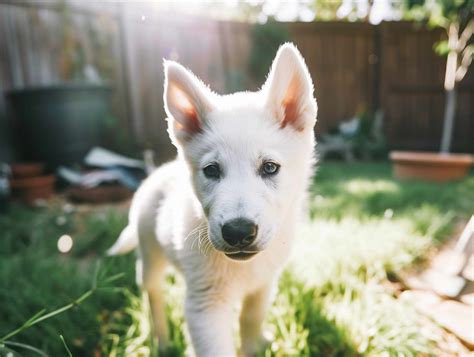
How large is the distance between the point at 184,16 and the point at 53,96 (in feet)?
9.78

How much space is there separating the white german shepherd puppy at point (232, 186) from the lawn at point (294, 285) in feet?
1.27

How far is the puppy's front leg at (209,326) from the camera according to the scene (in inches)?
66.6

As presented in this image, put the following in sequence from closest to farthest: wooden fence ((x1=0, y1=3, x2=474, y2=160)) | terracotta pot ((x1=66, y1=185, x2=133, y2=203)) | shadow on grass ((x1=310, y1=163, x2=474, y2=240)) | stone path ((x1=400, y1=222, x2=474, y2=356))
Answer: stone path ((x1=400, y1=222, x2=474, y2=356)) → shadow on grass ((x1=310, y1=163, x2=474, y2=240)) → terracotta pot ((x1=66, y1=185, x2=133, y2=203)) → wooden fence ((x1=0, y1=3, x2=474, y2=160))

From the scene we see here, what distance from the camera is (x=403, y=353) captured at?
81.0 inches

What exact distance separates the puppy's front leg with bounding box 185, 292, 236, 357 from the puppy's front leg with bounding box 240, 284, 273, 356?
1.01 ft

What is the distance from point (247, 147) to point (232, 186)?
0.57 ft

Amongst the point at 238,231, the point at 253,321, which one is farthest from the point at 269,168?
the point at 253,321

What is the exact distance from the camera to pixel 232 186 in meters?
1.52

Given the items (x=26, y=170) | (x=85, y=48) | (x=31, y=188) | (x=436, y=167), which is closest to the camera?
(x=31, y=188)

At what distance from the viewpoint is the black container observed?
5.62m

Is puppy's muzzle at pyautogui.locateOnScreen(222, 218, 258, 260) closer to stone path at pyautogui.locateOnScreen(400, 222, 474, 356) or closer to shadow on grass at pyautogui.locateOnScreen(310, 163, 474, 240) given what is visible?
stone path at pyautogui.locateOnScreen(400, 222, 474, 356)

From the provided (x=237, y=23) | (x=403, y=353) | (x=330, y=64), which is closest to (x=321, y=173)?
(x=330, y=64)

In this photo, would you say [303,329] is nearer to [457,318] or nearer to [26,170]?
[457,318]

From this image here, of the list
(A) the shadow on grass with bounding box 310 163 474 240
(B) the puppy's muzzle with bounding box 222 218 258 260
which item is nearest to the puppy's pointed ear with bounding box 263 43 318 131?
(B) the puppy's muzzle with bounding box 222 218 258 260
